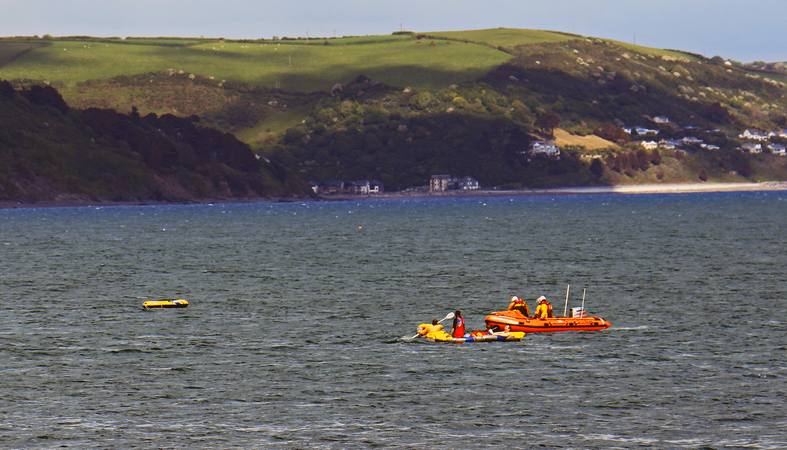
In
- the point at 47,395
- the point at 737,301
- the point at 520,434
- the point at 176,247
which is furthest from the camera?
the point at 176,247

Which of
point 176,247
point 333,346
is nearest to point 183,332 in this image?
point 333,346

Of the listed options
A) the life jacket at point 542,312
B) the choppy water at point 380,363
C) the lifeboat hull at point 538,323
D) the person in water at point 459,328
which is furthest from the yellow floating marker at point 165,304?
the life jacket at point 542,312

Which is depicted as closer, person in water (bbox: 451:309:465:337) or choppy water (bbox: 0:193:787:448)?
choppy water (bbox: 0:193:787:448)

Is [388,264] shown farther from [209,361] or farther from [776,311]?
[209,361]

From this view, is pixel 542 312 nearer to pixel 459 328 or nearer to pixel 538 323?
pixel 538 323

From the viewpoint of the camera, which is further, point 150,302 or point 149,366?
point 150,302

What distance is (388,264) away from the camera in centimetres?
14575

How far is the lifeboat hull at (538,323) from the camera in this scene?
80.3m

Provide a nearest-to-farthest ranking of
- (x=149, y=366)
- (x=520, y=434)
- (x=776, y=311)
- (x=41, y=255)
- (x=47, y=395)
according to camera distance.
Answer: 1. (x=520, y=434)
2. (x=47, y=395)
3. (x=149, y=366)
4. (x=776, y=311)
5. (x=41, y=255)

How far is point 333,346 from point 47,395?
1987 cm

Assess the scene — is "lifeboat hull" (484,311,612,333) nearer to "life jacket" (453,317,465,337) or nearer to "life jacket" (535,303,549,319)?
"life jacket" (535,303,549,319)

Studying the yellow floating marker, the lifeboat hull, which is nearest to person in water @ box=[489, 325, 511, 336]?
the lifeboat hull

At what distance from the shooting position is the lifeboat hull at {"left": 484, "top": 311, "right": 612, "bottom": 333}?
8031 cm

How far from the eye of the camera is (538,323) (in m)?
80.9
